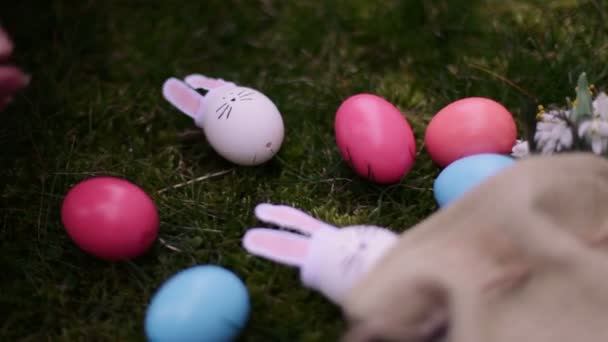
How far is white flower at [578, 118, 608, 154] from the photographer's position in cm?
119

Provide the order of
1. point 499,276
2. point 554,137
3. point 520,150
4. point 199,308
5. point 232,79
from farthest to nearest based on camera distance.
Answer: point 232,79, point 520,150, point 554,137, point 199,308, point 499,276

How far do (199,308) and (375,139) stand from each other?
1.77ft

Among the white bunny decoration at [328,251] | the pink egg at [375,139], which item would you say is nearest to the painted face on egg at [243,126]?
the pink egg at [375,139]

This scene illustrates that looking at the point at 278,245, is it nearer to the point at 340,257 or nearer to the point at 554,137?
the point at 340,257

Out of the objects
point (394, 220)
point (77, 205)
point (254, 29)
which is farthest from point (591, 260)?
point (254, 29)

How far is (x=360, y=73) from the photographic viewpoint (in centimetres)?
184

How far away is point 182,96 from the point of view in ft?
5.20

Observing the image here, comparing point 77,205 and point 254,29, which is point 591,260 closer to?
point 77,205

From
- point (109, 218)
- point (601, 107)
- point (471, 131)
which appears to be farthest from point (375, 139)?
point (109, 218)

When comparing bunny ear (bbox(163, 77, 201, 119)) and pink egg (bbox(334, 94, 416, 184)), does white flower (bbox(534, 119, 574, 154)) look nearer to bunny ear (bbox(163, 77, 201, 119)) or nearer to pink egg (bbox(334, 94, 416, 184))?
pink egg (bbox(334, 94, 416, 184))

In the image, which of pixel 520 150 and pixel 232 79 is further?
pixel 232 79

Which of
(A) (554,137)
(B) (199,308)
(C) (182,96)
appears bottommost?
(B) (199,308)

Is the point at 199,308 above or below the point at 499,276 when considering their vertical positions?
below

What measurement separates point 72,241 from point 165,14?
3.20ft
